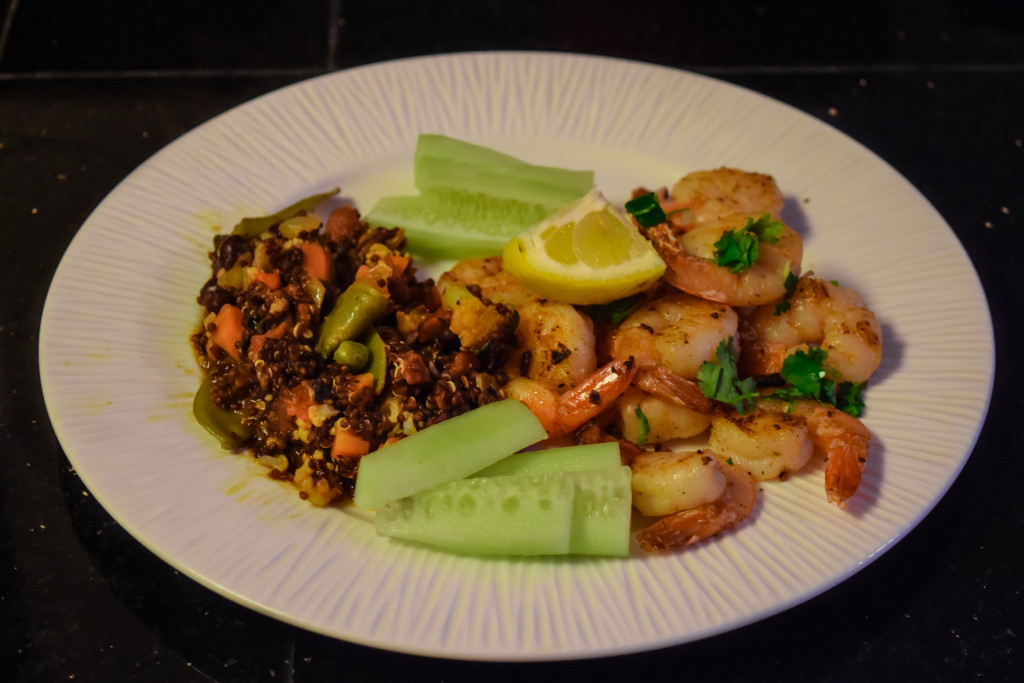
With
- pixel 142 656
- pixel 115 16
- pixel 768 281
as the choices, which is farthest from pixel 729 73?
pixel 142 656

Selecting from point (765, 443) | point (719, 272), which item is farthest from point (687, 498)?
point (719, 272)

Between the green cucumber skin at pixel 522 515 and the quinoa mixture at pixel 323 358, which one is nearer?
the green cucumber skin at pixel 522 515

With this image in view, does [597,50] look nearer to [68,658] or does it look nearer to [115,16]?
[115,16]

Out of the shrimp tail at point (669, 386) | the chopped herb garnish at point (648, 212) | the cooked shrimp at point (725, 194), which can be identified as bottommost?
the shrimp tail at point (669, 386)

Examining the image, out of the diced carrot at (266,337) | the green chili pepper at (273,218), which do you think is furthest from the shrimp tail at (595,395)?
the green chili pepper at (273,218)

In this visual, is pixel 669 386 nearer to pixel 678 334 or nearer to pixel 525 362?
pixel 678 334

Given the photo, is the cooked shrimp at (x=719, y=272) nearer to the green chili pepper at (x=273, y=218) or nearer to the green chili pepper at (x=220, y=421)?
the green chili pepper at (x=273, y=218)

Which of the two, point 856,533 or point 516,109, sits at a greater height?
point 516,109

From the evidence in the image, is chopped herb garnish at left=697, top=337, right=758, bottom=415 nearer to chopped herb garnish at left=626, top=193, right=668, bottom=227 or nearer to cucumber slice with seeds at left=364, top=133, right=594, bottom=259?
chopped herb garnish at left=626, top=193, right=668, bottom=227
